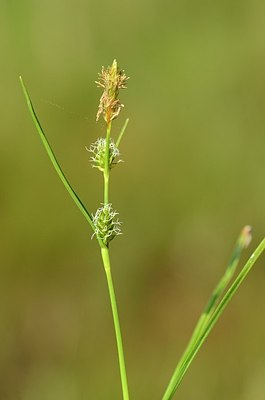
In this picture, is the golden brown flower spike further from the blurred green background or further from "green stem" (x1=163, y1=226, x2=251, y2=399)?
the blurred green background

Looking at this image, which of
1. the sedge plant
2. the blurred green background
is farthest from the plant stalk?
the blurred green background

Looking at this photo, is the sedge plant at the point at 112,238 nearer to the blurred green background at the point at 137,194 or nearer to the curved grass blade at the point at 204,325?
the curved grass blade at the point at 204,325

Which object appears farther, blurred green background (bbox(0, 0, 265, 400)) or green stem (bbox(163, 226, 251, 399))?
blurred green background (bbox(0, 0, 265, 400))

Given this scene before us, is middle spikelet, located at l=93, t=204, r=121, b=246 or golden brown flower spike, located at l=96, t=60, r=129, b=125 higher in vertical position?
golden brown flower spike, located at l=96, t=60, r=129, b=125

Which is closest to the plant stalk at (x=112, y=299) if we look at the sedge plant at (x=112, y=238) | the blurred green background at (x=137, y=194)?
the sedge plant at (x=112, y=238)

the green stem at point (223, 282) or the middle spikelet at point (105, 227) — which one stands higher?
the middle spikelet at point (105, 227)

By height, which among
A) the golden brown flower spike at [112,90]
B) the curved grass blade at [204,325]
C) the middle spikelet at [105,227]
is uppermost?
the golden brown flower spike at [112,90]

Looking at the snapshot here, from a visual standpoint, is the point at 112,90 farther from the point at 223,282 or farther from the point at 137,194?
the point at 137,194

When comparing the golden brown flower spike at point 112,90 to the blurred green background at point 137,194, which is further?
the blurred green background at point 137,194
